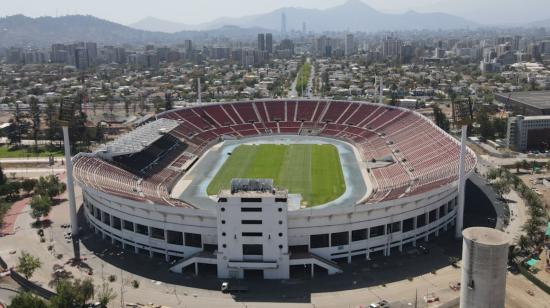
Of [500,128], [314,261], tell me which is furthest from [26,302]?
[500,128]

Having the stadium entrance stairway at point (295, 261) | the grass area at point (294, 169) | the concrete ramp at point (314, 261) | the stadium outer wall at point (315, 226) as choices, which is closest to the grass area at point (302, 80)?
the grass area at point (294, 169)

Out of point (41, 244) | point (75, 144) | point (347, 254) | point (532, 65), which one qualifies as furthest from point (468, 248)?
point (532, 65)

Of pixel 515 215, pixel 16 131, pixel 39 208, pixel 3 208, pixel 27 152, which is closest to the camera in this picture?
pixel 515 215

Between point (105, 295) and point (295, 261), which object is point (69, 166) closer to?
point (105, 295)

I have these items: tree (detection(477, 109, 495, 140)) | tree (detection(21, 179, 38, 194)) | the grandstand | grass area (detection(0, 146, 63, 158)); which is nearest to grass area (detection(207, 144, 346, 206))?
the grandstand

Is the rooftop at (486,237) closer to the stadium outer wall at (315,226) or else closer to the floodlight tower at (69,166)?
the stadium outer wall at (315,226)

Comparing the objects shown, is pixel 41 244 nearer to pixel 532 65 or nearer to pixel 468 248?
pixel 468 248
